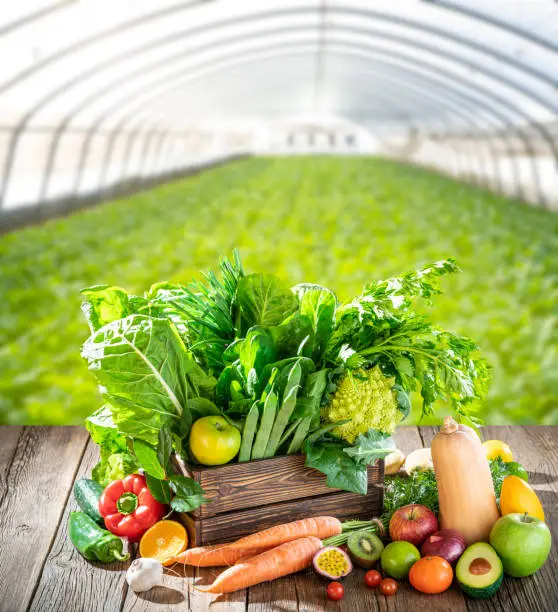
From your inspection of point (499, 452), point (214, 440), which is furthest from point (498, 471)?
point (214, 440)

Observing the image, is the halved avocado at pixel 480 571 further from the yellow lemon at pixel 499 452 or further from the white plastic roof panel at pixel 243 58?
the white plastic roof panel at pixel 243 58

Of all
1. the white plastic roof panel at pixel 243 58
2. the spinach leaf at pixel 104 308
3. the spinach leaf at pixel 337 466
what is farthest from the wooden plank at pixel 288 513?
the white plastic roof panel at pixel 243 58

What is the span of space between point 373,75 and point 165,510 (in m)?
18.1

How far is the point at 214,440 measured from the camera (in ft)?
8.18

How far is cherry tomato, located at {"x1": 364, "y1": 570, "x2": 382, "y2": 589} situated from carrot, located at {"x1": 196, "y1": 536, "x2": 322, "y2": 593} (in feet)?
0.64

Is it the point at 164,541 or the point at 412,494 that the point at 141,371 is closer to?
the point at 164,541

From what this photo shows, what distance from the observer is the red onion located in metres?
2.51

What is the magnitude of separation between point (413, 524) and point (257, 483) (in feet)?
1.80

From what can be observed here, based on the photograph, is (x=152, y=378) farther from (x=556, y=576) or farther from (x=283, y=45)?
(x=283, y=45)

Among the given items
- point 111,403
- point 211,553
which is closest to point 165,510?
point 211,553

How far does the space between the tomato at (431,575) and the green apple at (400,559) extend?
1.6 inches

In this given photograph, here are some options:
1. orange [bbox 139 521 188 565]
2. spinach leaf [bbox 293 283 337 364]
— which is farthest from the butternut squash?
orange [bbox 139 521 188 565]

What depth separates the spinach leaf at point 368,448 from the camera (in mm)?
2676

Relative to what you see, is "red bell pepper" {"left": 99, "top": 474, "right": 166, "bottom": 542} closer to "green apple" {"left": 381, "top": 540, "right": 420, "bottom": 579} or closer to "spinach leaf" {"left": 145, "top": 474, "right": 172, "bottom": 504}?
"spinach leaf" {"left": 145, "top": 474, "right": 172, "bottom": 504}
